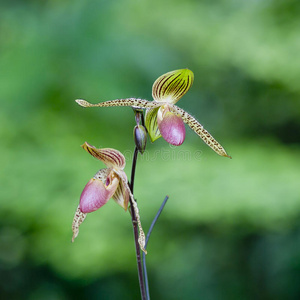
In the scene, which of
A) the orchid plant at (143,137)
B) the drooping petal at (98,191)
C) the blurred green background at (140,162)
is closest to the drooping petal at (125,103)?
the orchid plant at (143,137)

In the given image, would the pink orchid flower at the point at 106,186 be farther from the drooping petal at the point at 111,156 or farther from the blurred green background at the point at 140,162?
the blurred green background at the point at 140,162

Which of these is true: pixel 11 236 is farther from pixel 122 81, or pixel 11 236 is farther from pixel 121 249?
pixel 122 81

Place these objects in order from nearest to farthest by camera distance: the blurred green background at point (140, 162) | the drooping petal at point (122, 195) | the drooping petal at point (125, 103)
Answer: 1. the drooping petal at point (125, 103)
2. the drooping petal at point (122, 195)
3. the blurred green background at point (140, 162)

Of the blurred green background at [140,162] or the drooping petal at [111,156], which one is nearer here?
the drooping petal at [111,156]

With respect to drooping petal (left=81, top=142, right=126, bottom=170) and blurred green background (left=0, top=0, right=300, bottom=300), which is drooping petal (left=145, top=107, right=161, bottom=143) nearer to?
drooping petal (left=81, top=142, right=126, bottom=170)

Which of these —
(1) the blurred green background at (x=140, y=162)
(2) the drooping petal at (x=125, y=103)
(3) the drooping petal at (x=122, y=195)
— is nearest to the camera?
(2) the drooping petal at (x=125, y=103)

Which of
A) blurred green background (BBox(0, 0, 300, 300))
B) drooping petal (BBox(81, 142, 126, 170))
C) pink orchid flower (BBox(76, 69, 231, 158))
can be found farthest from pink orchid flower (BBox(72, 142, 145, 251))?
blurred green background (BBox(0, 0, 300, 300))

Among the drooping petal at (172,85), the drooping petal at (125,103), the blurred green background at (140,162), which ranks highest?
the drooping petal at (172,85)

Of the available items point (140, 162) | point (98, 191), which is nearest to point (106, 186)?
point (98, 191)
